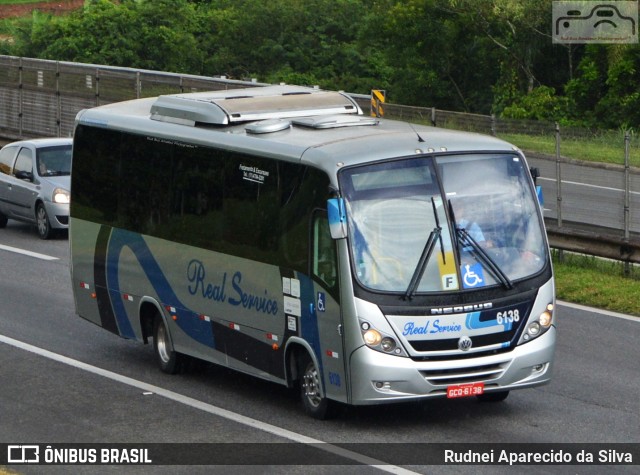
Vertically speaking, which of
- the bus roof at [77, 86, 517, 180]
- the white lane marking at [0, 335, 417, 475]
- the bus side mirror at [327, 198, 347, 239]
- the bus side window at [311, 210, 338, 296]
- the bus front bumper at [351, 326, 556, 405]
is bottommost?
the white lane marking at [0, 335, 417, 475]

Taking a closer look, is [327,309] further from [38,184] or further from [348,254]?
[38,184]

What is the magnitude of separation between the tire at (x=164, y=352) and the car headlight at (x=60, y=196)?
10971mm

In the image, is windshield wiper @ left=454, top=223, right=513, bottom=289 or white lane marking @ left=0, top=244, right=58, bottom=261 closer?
windshield wiper @ left=454, top=223, right=513, bottom=289

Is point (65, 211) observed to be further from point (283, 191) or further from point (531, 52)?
point (531, 52)

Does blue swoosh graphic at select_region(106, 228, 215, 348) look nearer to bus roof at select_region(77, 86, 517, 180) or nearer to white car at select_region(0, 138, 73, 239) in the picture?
bus roof at select_region(77, 86, 517, 180)

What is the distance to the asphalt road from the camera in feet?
37.8

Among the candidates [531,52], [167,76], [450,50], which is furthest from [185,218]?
[450,50]

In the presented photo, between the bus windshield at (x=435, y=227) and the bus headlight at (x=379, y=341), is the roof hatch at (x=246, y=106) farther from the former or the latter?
the bus headlight at (x=379, y=341)

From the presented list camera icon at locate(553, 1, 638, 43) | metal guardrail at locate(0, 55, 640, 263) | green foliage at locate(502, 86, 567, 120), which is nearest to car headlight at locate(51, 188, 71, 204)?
metal guardrail at locate(0, 55, 640, 263)

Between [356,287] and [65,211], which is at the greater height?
[356,287]

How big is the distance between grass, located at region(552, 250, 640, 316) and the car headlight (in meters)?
9.26

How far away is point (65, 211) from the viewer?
2556 cm

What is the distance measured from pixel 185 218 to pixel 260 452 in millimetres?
3538

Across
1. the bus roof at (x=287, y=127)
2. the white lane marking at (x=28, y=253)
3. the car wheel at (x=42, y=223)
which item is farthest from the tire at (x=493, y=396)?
the car wheel at (x=42, y=223)
